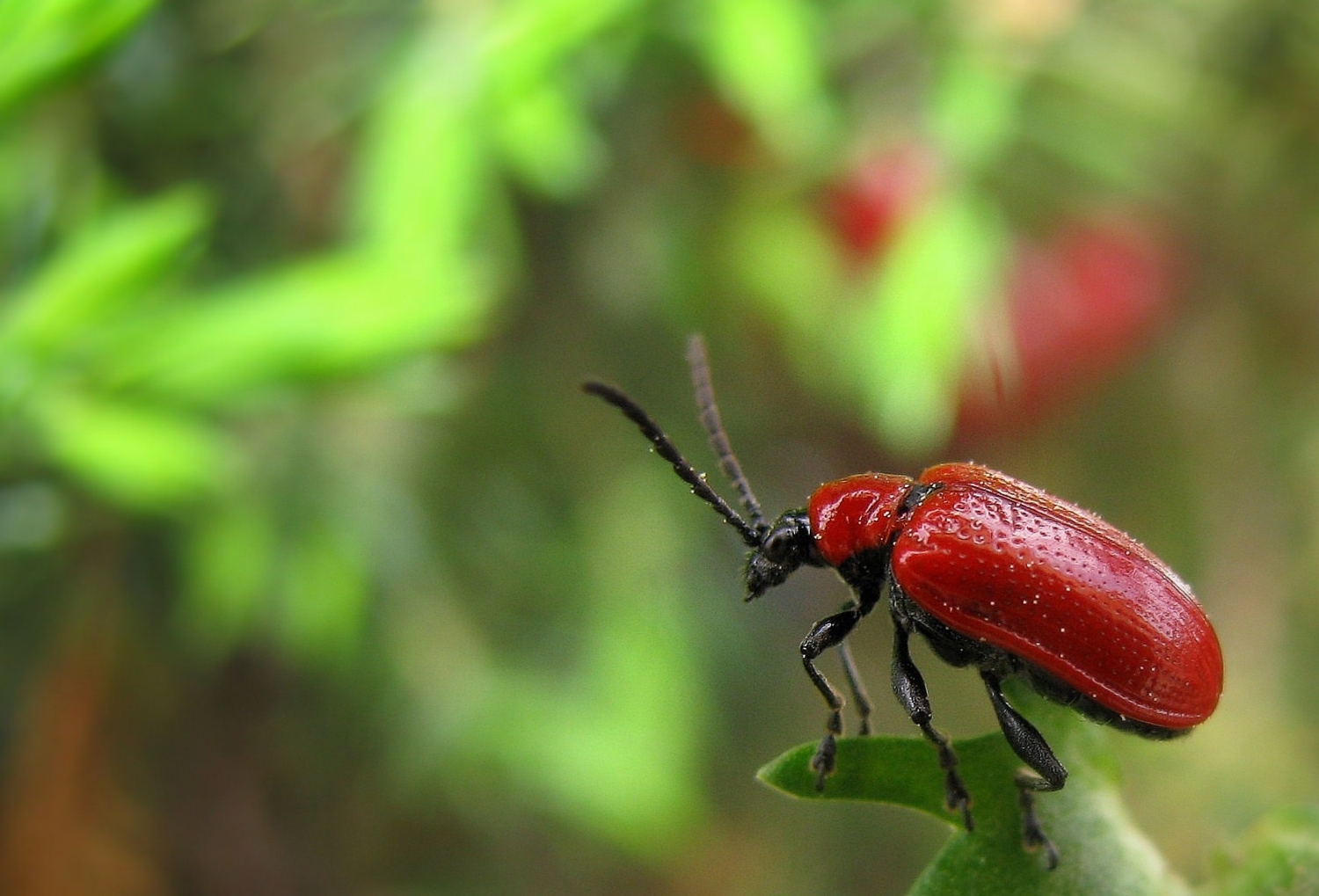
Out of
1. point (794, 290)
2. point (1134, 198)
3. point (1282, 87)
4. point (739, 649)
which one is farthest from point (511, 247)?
point (1282, 87)

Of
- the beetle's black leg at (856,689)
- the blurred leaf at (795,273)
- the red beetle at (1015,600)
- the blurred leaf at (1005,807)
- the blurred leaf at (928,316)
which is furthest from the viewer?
the blurred leaf at (795,273)

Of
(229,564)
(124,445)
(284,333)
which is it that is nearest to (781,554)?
(284,333)

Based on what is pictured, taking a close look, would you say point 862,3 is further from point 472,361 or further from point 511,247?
point 472,361

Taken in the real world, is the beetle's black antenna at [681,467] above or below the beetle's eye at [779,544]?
above

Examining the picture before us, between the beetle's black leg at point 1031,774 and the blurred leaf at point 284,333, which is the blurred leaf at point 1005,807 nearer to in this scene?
the beetle's black leg at point 1031,774

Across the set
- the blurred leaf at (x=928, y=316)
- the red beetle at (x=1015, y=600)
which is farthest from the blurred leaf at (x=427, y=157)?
the blurred leaf at (x=928, y=316)
